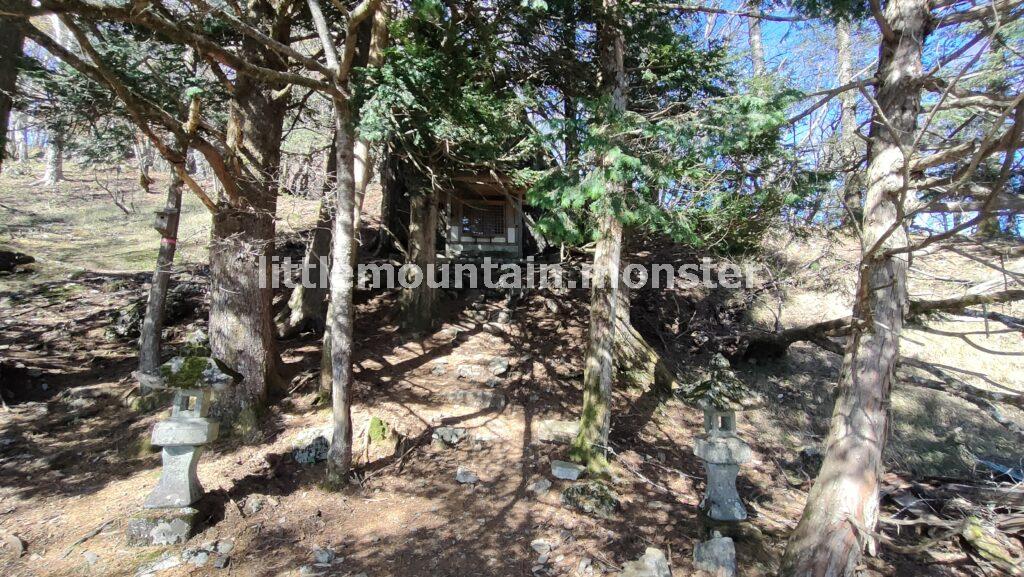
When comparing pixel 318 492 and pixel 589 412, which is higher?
pixel 589 412

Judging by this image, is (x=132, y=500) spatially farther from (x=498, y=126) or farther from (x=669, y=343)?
(x=669, y=343)

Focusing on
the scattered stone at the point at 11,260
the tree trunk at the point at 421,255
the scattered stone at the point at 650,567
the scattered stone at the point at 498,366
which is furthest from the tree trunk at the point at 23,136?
the scattered stone at the point at 650,567

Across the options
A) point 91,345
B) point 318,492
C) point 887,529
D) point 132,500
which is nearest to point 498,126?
point 318,492

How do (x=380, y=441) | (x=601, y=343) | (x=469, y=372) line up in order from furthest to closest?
(x=469, y=372)
(x=380, y=441)
(x=601, y=343)

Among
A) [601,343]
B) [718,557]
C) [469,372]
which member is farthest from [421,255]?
[718,557]

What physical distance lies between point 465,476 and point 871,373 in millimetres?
4411

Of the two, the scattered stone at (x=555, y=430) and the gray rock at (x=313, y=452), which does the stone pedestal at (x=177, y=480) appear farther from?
the scattered stone at (x=555, y=430)

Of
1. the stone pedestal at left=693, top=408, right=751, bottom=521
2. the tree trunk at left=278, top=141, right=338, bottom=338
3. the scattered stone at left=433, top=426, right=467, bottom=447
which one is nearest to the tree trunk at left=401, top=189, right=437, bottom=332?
the tree trunk at left=278, top=141, right=338, bottom=338

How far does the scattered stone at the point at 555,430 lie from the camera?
23.1ft

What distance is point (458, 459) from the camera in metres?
6.50

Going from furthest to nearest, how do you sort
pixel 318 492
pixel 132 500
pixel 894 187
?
pixel 318 492 < pixel 132 500 < pixel 894 187

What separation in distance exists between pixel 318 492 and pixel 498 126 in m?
4.88

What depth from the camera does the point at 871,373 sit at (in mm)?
3902

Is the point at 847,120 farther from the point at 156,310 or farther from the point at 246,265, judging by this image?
the point at 156,310
